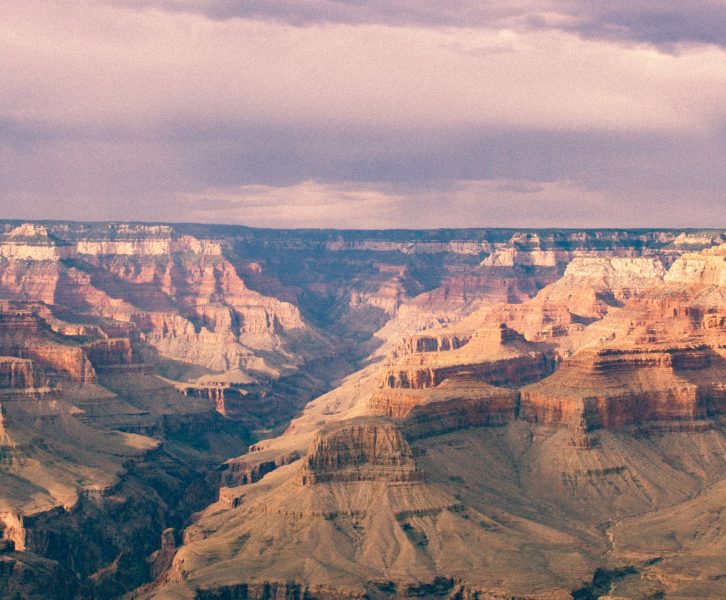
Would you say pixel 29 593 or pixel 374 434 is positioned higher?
pixel 374 434

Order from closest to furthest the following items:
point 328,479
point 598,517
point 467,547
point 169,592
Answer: point 169,592 → point 467,547 → point 328,479 → point 598,517

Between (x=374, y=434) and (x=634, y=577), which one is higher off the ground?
(x=374, y=434)

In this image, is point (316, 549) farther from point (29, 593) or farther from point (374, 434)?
point (29, 593)

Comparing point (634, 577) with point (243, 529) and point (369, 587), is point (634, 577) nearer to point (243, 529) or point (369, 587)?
point (369, 587)

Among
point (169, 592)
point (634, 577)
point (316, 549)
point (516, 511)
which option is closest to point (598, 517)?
point (516, 511)

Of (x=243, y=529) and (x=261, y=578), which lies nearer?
(x=261, y=578)

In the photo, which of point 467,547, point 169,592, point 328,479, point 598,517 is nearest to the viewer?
point 169,592

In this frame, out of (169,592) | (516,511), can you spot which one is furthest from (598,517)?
(169,592)

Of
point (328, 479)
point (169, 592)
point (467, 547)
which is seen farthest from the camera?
point (328, 479)

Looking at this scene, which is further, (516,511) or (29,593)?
(516,511)
